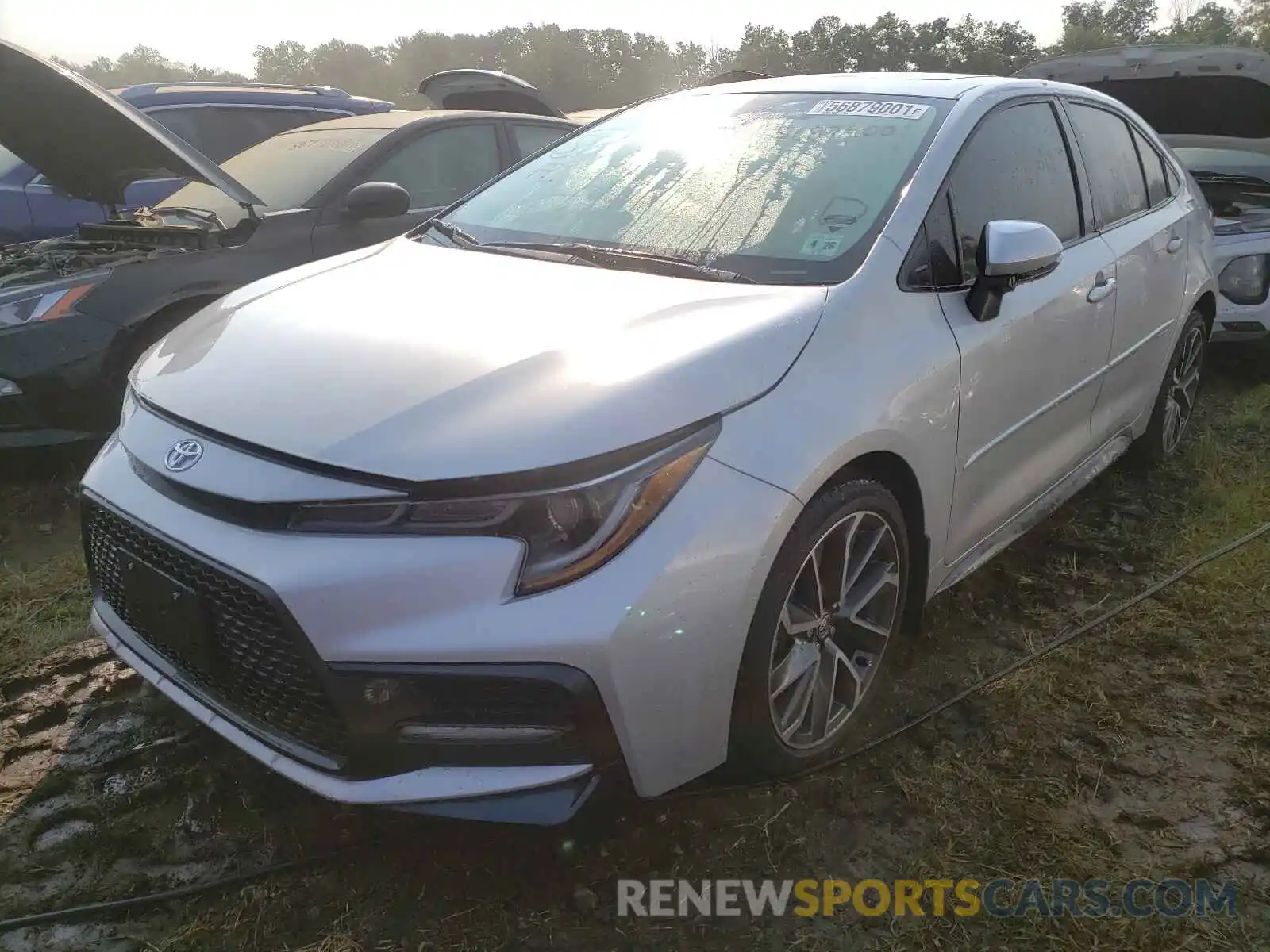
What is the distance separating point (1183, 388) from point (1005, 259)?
225cm

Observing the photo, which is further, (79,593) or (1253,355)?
(1253,355)

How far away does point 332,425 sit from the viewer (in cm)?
171

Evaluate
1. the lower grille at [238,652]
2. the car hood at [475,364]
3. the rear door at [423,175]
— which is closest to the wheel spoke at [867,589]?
the car hood at [475,364]

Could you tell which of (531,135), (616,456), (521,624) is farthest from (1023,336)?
(531,135)

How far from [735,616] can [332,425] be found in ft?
2.70

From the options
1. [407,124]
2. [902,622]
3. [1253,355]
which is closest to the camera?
[902,622]

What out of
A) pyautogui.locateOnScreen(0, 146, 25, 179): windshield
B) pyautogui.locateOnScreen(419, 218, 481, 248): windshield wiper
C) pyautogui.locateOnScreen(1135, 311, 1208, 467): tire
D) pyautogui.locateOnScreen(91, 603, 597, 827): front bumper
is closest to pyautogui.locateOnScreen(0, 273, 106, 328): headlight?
pyautogui.locateOnScreen(419, 218, 481, 248): windshield wiper

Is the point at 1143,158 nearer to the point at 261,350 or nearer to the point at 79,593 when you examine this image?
the point at 261,350

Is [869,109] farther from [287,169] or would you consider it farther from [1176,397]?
[287,169]

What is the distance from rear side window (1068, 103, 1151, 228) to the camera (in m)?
3.16

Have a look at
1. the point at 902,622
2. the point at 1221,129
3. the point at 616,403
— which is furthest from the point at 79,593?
the point at 1221,129

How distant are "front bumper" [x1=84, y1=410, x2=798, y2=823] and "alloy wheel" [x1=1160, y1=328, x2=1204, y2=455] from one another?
9.32 feet

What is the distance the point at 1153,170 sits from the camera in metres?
3.67

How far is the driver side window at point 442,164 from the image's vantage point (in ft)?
15.0
